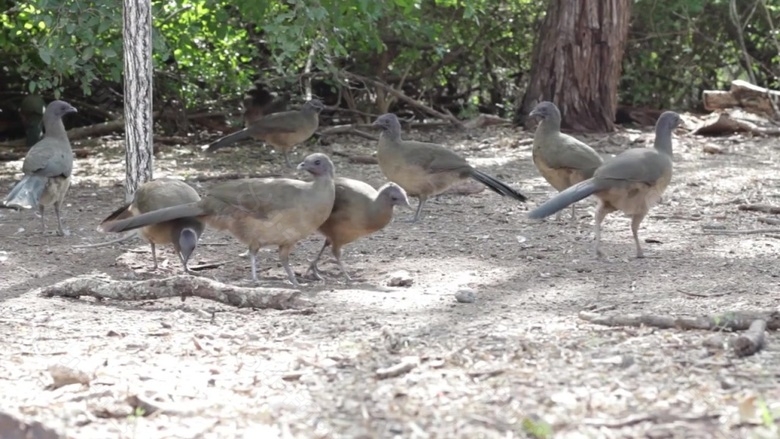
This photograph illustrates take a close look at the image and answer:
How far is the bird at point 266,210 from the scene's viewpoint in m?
6.92

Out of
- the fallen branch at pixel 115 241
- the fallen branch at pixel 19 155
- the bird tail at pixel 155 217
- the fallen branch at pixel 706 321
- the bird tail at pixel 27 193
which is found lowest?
the fallen branch at pixel 19 155

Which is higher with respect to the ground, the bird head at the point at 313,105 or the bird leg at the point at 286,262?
the bird head at the point at 313,105

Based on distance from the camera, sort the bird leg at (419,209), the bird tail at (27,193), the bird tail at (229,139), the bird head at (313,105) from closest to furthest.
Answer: the bird tail at (27,193) → the bird leg at (419,209) → the bird tail at (229,139) → the bird head at (313,105)

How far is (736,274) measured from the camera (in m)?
6.99

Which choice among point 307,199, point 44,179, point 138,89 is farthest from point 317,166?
point 44,179

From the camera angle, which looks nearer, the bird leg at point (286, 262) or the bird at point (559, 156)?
the bird leg at point (286, 262)

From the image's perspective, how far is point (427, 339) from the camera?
17.3 ft

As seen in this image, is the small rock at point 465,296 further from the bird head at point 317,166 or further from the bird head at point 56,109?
the bird head at point 56,109

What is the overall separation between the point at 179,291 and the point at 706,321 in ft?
9.54

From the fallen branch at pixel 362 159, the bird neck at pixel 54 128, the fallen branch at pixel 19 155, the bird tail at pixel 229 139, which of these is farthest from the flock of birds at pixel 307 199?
the fallen branch at pixel 19 155

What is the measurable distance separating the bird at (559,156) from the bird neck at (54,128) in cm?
413

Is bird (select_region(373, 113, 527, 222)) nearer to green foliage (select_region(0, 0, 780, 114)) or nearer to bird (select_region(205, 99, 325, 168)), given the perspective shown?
green foliage (select_region(0, 0, 780, 114))

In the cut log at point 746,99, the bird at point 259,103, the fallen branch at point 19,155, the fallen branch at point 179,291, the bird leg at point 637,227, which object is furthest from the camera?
the cut log at point 746,99

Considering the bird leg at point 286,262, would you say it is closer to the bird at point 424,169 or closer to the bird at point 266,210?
the bird at point 266,210
